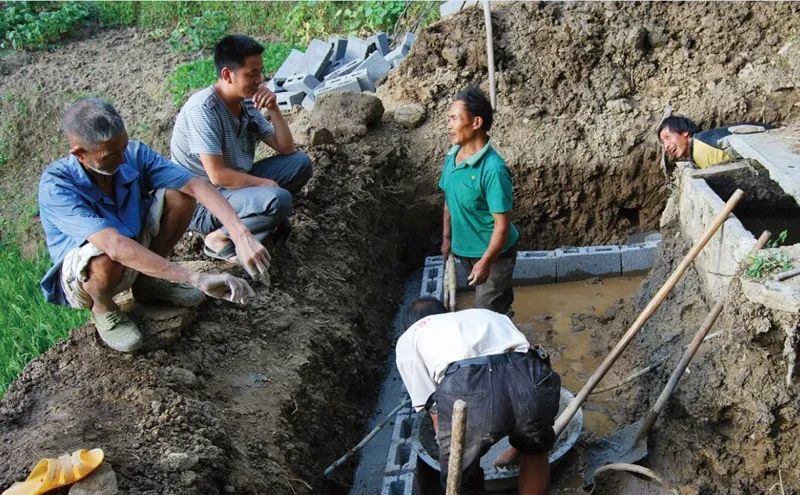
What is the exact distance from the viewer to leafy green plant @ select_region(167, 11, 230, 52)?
31.2ft

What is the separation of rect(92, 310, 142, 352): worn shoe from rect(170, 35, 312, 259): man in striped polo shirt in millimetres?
1030

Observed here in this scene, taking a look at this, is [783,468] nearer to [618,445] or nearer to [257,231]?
[618,445]

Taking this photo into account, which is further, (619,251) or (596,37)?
(596,37)

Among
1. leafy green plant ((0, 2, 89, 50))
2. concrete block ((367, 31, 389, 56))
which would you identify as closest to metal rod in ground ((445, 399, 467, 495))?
concrete block ((367, 31, 389, 56))

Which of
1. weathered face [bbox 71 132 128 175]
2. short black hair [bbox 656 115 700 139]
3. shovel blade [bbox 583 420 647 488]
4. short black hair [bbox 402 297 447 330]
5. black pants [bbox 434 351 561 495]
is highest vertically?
weathered face [bbox 71 132 128 175]

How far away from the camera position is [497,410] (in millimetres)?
3066

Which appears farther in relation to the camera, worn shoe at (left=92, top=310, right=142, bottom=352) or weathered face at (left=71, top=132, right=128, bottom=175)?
worn shoe at (left=92, top=310, right=142, bottom=352)

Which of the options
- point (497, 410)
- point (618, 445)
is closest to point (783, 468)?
point (618, 445)

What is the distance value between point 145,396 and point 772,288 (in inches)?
114

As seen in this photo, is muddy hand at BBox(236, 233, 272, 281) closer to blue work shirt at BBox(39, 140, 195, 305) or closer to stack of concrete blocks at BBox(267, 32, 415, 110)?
blue work shirt at BBox(39, 140, 195, 305)

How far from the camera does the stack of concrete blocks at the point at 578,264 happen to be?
589 cm

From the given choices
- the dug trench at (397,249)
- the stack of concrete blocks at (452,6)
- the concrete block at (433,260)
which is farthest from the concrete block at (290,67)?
the concrete block at (433,260)

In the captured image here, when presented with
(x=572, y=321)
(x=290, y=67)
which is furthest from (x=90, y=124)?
(x=290, y=67)

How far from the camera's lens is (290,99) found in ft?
23.9
